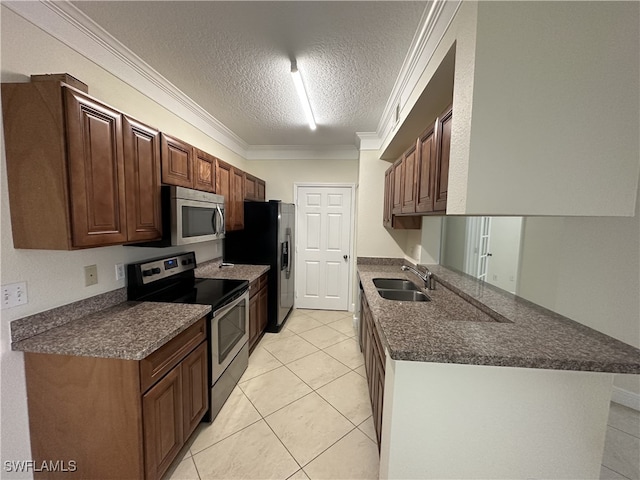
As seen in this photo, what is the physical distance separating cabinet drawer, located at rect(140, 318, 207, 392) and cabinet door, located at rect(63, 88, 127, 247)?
665 millimetres

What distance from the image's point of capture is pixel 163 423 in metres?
1.39

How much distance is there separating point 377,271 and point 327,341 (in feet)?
3.54

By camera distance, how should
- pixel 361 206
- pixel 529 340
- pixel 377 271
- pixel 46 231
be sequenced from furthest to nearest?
1. pixel 361 206
2. pixel 377 271
3. pixel 46 231
4. pixel 529 340

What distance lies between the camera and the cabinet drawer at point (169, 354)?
4.15 ft

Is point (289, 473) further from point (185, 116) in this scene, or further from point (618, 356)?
point (185, 116)

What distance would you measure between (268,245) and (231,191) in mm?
804

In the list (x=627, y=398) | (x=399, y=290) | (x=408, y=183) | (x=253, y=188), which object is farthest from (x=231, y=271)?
(x=627, y=398)

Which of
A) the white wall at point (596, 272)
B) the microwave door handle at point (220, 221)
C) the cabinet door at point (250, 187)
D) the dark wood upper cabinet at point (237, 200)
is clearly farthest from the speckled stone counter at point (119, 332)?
the white wall at point (596, 272)

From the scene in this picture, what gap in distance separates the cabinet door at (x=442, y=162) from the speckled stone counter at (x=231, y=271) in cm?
189

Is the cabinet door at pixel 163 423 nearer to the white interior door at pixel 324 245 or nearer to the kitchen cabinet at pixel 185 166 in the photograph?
the kitchen cabinet at pixel 185 166

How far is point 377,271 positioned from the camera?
9.86ft

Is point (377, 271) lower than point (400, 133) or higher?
lower

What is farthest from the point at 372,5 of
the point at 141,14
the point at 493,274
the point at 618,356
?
the point at 493,274

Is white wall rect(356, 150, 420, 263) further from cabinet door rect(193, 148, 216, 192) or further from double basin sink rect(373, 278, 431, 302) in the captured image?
cabinet door rect(193, 148, 216, 192)
